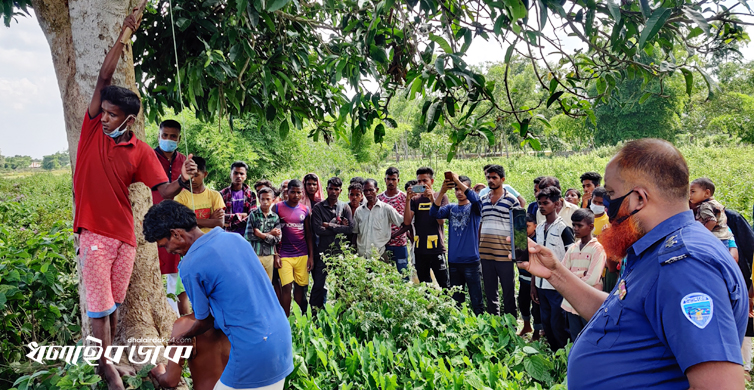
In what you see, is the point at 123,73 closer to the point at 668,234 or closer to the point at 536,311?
the point at 668,234

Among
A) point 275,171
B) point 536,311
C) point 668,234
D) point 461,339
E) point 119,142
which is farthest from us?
point 275,171

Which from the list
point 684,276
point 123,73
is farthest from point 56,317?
point 684,276

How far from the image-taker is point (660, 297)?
1.42 metres

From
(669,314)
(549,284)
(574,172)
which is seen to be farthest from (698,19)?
(574,172)

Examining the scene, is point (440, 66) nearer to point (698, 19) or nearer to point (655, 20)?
point (655, 20)

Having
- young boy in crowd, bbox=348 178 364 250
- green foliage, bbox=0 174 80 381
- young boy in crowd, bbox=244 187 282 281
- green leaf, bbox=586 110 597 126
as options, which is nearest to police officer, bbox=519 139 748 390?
green leaf, bbox=586 110 597 126

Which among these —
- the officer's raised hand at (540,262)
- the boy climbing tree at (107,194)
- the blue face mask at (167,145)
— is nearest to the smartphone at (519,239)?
the officer's raised hand at (540,262)

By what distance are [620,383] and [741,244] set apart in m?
3.99

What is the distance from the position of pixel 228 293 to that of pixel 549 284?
11.2ft

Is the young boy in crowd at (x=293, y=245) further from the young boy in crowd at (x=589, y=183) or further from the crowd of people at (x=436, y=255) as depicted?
the young boy in crowd at (x=589, y=183)

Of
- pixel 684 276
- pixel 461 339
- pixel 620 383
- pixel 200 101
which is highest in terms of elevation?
pixel 200 101

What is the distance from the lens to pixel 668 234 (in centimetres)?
153

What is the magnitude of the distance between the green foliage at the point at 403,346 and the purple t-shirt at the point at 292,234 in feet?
4.09

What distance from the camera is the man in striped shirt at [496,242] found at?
5.41 metres
